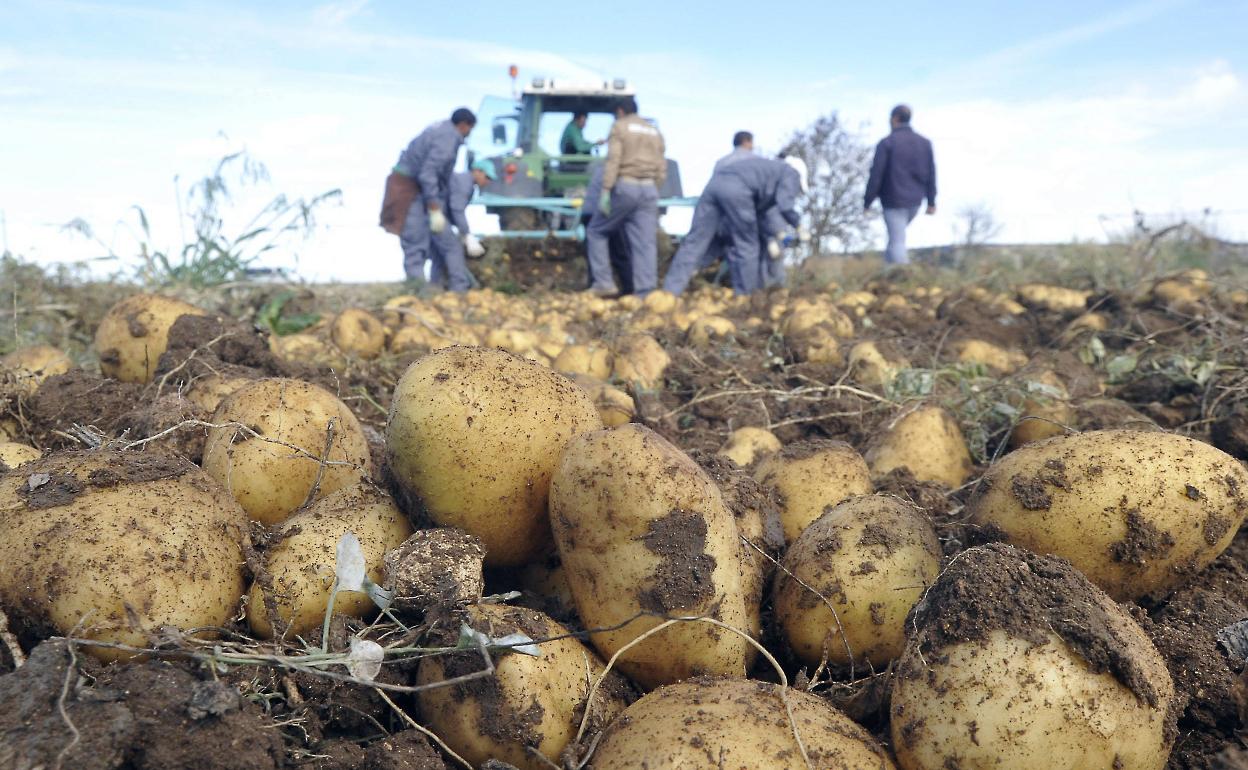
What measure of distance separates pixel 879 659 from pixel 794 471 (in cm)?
75

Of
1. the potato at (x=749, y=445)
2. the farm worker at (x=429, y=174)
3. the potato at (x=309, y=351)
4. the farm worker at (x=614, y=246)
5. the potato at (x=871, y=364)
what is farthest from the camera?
the farm worker at (x=614, y=246)

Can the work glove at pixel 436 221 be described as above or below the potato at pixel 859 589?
above

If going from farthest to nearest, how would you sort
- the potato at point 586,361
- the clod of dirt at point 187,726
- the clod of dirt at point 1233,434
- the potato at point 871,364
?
the potato at point 586,361, the potato at point 871,364, the clod of dirt at point 1233,434, the clod of dirt at point 187,726

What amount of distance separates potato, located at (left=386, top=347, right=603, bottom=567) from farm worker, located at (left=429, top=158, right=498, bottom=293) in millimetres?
8182

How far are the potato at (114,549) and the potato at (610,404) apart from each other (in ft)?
4.73

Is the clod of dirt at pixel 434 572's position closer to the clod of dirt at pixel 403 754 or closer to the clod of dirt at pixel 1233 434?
the clod of dirt at pixel 403 754

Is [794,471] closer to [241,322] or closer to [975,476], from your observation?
[975,476]

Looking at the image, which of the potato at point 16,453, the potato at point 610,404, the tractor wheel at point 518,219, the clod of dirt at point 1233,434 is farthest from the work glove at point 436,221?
the clod of dirt at point 1233,434

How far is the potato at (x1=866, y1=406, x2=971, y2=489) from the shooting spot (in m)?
2.97

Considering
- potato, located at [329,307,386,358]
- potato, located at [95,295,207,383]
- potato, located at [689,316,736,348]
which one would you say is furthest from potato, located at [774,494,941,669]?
potato, located at [689,316,736,348]

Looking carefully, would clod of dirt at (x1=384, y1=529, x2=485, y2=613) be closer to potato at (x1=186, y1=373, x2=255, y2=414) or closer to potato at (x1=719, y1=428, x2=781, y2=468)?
potato at (x1=186, y1=373, x2=255, y2=414)

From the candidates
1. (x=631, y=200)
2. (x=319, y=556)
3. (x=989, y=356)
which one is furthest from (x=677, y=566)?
(x=631, y=200)

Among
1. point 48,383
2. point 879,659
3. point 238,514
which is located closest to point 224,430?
point 238,514

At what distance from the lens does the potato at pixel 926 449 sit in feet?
9.73
